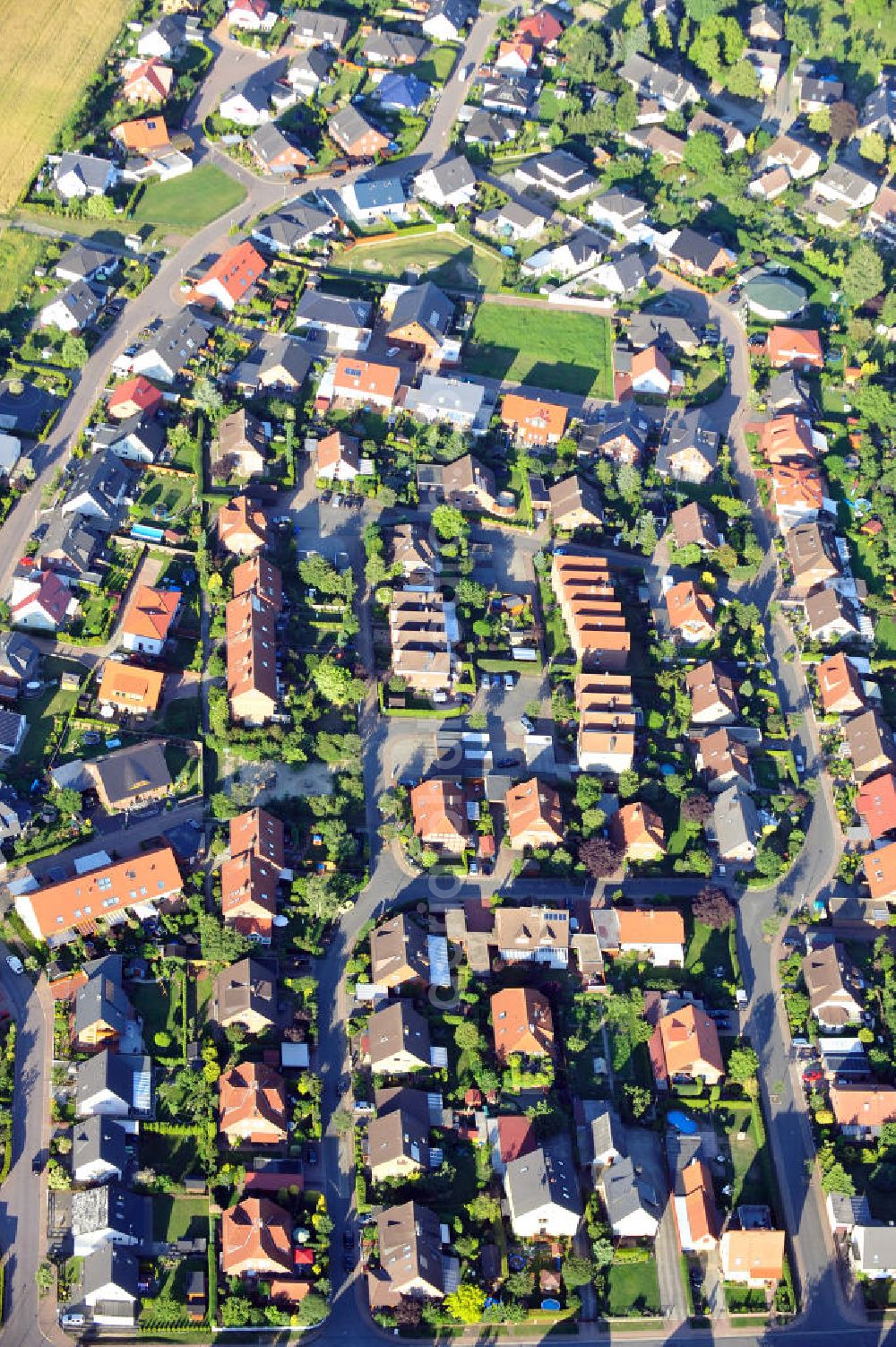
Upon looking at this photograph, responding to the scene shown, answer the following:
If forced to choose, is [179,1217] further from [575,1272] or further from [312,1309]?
[575,1272]

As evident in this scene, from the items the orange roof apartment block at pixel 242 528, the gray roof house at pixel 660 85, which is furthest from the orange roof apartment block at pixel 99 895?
the gray roof house at pixel 660 85

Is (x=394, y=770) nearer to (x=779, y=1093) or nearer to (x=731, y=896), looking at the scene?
(x=731, y=896)

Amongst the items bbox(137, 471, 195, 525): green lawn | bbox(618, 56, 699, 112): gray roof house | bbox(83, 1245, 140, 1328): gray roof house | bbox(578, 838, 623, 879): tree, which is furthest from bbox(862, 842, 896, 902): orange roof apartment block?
bbox(618, 56, 699, 112): gray roof house

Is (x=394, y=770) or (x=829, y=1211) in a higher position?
(x=394, y=770)

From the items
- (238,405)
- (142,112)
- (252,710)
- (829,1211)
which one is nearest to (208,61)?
(142,112)

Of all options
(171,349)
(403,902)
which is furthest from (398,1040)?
(171,349)

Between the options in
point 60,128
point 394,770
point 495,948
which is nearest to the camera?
point 495,948
